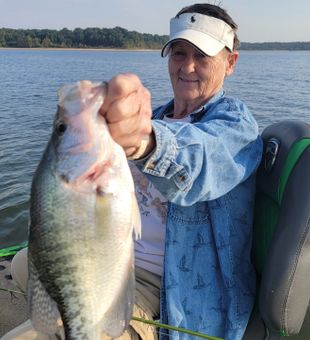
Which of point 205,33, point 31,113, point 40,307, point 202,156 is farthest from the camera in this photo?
point 31,113

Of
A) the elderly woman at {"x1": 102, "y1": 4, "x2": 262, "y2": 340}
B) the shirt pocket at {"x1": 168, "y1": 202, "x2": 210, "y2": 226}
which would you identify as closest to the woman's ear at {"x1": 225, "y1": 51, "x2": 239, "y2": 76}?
the elderly woman at {"x1": 102, "y1": 4, "x2": 262, "y2": 340}

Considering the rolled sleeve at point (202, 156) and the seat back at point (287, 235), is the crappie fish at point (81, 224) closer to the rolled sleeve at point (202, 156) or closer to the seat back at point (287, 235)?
the rolled sleeve at point (202, 156)

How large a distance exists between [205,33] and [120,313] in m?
1.90

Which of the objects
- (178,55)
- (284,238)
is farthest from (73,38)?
(284,238)

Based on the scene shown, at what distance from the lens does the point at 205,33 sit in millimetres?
2906

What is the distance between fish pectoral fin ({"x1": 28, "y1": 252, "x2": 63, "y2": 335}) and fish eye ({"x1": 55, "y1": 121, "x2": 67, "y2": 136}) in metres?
0.55

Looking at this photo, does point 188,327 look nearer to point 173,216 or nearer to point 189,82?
point 173,216

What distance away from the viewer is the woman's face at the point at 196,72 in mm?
3020

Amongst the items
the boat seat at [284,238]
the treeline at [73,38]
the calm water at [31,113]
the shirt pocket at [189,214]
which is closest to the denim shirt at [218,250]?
the shirt pocket at [189,214]

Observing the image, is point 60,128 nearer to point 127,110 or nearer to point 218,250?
point 127,110

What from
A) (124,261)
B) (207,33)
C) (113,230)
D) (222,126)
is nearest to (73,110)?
(113,230)

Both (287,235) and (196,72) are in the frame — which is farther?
(196,72)

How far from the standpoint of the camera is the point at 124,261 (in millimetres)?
1707

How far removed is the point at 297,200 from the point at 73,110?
1.48 m
